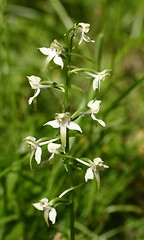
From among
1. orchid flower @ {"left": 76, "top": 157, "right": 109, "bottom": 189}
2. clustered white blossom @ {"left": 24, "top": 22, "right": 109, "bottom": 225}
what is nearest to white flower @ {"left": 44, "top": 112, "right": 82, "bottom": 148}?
clustered white blossom @ {"left": 24, "top": 22, "right": 109, "bottom": 225}

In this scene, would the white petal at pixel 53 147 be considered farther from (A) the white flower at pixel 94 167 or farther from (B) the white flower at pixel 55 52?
(B) the white flower at pixel 55 52

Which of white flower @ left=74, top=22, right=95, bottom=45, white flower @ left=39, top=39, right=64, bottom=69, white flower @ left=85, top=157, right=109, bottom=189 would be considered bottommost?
white flower @ left=85, top=157, right=109, bottom=189

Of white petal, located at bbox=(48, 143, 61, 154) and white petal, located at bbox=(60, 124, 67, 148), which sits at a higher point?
white petal, located at bbox=(60, 124, 67, 148)

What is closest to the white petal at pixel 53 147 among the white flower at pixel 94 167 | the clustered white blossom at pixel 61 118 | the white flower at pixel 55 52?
the clustered white blossom at pixel 61 118

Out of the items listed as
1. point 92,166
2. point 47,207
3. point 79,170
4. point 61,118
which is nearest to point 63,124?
point 61,118

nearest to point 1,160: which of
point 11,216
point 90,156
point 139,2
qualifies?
point 11,216

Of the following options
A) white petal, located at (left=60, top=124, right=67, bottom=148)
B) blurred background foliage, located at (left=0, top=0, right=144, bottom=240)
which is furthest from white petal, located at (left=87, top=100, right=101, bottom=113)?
blurred background foliage, located at (left=0, top=0, right=144, bottom=240)

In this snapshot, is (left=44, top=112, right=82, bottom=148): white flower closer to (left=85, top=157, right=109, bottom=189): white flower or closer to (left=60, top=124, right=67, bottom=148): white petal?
(left=60, top=124, right=67, bottom=148): white petal

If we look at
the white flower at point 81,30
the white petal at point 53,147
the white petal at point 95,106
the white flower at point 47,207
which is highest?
the white flower at point 81,30

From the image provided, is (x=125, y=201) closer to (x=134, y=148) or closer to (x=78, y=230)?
(x=134, y=148)

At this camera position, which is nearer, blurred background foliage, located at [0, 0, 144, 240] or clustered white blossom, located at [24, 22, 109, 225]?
clustered white blossom, located at [24, 22, 109, 225]

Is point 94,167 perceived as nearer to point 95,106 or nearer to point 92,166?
point 92,166
